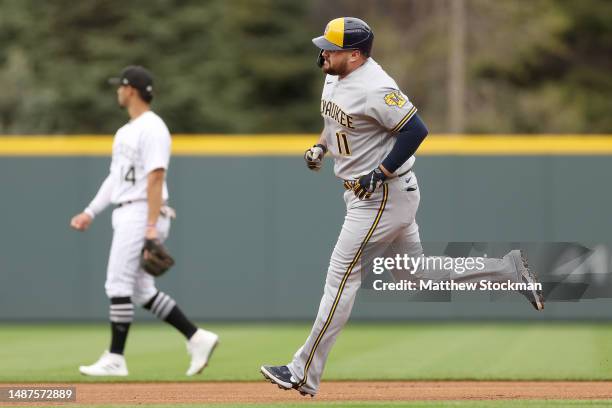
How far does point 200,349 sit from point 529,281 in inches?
101

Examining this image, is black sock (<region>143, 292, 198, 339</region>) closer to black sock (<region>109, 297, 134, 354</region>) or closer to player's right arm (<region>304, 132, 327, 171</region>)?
black sock (<region>109, 297, 134, 354</region>)

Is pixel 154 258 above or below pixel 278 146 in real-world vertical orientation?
above

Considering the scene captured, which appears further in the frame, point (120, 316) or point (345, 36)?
point (120, 316)

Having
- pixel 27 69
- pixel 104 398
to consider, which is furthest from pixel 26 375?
pixel 27 69

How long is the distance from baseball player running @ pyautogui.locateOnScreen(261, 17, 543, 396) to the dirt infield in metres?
0.47

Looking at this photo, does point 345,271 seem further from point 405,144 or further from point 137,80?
point 137,80

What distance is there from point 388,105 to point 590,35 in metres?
31.1

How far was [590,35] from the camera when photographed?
118ft

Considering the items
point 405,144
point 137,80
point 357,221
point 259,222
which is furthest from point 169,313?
point 259,222

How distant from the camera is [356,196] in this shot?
6480 millimetres

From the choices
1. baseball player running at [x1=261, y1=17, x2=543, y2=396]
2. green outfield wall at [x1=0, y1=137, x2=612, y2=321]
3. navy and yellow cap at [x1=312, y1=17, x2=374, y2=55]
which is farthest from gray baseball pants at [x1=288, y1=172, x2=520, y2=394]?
green outfield wall at [x1=0, y1=137, x2=612, y2=321]

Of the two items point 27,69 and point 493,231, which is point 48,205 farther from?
point 27,69
